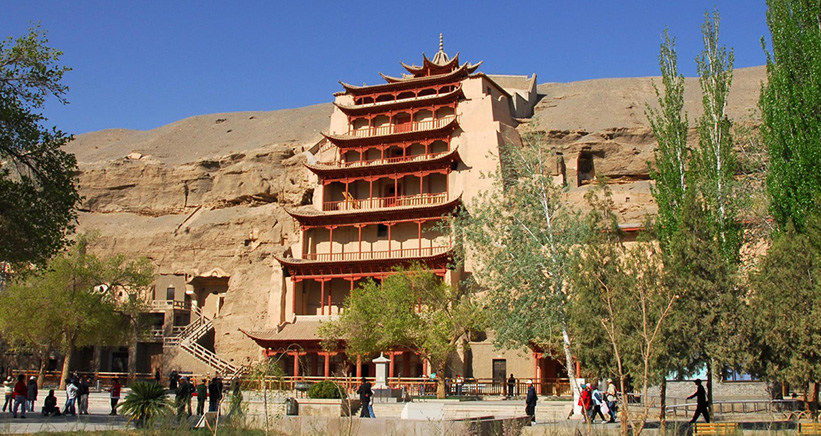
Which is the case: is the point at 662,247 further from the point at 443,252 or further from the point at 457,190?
the point at 457,190

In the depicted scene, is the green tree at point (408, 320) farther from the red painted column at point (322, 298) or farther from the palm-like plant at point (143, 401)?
the palm-like plant at point (143, 401)

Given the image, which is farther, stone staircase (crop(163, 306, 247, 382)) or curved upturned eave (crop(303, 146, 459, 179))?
curved upturned eave (crop(303, 146, 459, 179))

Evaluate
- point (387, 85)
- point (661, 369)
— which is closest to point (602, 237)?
point (661, 369)

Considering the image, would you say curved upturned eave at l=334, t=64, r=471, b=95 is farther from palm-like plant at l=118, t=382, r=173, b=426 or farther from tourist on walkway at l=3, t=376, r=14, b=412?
palm-like plant at l=118, t=382, r=173, b=426

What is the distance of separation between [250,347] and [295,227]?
9.05 meters

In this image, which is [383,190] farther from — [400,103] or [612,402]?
[612,402]

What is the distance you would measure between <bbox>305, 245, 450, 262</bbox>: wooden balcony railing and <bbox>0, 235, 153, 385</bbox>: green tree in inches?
418

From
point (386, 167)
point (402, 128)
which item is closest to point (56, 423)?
point (386, 167)

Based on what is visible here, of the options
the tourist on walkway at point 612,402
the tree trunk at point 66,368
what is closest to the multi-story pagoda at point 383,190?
the tree trunk at point 66,368

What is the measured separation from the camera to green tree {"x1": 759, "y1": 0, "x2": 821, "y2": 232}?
85.2ft

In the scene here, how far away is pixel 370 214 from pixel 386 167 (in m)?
3.64

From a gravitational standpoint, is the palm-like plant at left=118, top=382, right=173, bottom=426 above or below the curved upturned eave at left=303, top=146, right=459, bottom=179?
below

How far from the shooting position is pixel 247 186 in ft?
192

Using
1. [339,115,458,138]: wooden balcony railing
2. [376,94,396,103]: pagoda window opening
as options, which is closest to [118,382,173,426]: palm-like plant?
[339,115,458,138]: wooden balcony railing
